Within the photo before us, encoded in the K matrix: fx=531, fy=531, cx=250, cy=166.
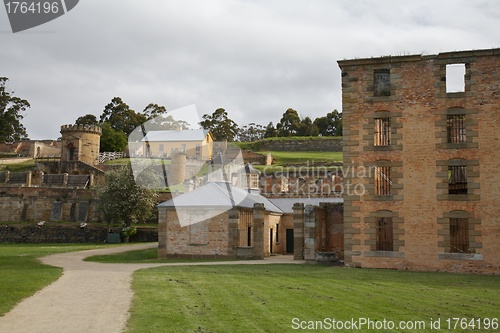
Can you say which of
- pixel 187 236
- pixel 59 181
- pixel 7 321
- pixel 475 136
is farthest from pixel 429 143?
pixel 59 181

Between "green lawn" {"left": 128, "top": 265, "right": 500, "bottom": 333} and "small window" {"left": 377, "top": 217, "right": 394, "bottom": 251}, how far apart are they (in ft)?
13.0

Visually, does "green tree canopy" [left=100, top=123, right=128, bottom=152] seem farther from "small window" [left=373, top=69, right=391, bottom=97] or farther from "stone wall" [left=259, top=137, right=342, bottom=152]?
"small window" [left=373, top=69, right=391, bottom=97]

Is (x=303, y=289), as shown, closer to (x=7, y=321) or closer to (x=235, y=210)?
(x=7, y=321)

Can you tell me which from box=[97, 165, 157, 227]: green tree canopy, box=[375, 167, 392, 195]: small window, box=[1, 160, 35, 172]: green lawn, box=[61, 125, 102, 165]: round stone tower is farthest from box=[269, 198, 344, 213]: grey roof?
box=[1, 160, 35, 172]: green lawn

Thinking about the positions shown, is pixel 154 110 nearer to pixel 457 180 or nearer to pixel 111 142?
pixel 111 142

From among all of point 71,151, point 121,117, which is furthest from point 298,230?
point 121,117

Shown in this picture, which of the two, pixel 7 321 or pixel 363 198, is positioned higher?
pixel 363 198

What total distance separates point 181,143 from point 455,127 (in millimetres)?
57423

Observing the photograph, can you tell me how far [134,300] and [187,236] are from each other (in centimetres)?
1668

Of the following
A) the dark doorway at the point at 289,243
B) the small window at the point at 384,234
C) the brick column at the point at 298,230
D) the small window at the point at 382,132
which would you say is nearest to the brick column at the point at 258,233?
the brick column at the point at 298,230

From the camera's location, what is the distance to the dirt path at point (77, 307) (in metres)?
11.0

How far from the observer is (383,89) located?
2602 cm

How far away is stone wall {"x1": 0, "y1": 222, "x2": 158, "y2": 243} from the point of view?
46.9 m

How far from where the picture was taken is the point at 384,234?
84.2 ft
